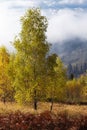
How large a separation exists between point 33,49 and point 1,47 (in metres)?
22.2

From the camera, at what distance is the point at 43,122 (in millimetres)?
21266

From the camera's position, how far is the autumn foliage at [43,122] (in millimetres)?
20891

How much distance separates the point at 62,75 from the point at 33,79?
22.0 metres

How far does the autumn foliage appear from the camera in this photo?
68.5 feet

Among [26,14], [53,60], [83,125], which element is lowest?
[83,125]

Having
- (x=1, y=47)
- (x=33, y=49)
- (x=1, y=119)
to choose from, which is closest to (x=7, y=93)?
(x=1, y=47)

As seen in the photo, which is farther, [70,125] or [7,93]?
[7,93]

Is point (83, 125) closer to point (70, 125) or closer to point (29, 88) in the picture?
point (70, 125)

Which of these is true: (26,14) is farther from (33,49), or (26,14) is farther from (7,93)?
(7,93)

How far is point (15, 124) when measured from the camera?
21.3m

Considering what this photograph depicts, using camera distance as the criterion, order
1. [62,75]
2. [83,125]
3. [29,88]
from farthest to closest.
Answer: [62,75]
[29,88]
[83,125]

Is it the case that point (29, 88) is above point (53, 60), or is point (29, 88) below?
below

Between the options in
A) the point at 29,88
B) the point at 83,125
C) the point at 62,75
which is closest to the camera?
the point at 83,125

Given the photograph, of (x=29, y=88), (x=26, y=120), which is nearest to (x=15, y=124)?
(x=26, y=120)
